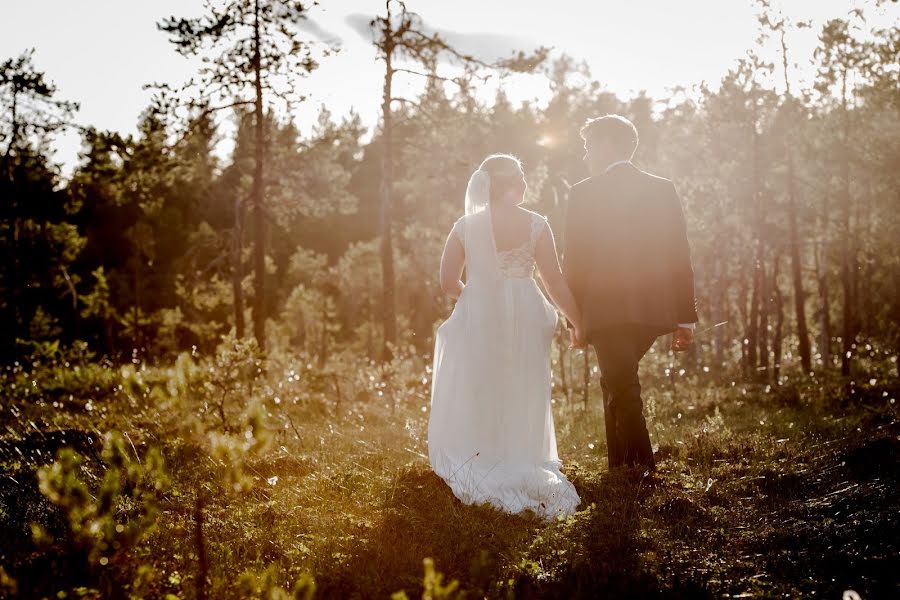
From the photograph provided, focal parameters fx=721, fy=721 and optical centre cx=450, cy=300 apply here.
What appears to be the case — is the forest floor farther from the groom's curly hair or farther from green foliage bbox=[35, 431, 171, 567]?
the groom's curly hair

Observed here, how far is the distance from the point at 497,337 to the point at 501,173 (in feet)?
4.50

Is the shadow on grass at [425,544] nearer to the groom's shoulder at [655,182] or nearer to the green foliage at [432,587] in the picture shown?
the green foliage at [432,587]

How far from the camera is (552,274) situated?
6117 millimetres

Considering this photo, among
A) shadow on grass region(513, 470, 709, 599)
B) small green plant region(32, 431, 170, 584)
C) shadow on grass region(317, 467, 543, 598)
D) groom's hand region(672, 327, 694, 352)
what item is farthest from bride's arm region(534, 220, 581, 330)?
small green plant region(32, 431, 170, 584)

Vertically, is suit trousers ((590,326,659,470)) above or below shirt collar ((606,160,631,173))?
below

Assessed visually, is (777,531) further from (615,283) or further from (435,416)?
(435,416)

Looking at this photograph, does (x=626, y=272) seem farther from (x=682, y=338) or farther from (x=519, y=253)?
(x=519, y=253)

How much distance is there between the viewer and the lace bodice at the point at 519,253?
611cm

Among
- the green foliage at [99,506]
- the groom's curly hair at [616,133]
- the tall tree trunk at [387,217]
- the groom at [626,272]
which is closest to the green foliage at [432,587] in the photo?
the green foliage at [99,506]

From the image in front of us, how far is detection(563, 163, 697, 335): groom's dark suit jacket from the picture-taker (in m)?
5.61

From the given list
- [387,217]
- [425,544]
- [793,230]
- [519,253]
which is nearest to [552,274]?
[519,253]

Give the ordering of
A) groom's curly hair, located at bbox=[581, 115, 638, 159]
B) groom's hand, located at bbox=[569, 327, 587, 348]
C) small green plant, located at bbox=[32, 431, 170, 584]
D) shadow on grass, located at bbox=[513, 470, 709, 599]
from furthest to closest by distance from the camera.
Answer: groom's hand, located at bbox=[569, 327, 587, 348] < groom's curly hair, located at bbox=[581, 115, 638, 159] < shadow on grass, located at bbox=[513, 470, 709, 599] < small green plant, located at bbox=[32, 431, 170, 584]

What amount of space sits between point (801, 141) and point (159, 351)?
28963 mm

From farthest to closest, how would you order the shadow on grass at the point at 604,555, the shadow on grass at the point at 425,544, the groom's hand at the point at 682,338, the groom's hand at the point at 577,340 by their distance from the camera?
the groom's hand at the point at 577,340 → the groom's hand at the point at 682,338 → the shadow on grass at the point at 425,544 → the shadow on grass at the point at 604,555
